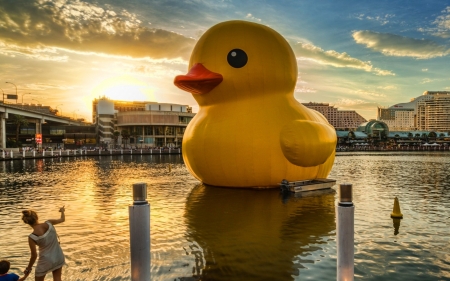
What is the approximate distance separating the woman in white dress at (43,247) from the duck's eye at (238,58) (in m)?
10.7

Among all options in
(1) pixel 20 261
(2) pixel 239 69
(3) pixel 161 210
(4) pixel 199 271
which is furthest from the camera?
(2) pixel 239 69

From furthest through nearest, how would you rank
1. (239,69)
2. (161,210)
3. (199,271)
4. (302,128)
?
(239,69) → (302,128) → (161,210) → (199,271)

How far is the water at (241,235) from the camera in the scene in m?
6.79

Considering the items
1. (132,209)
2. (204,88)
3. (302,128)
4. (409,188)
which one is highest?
(204,88)

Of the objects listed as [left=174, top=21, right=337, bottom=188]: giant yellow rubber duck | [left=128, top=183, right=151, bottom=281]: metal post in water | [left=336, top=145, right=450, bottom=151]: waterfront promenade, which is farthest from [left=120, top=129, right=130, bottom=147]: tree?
[left=128, top=183, right=151, bottom=281]: metal post in water

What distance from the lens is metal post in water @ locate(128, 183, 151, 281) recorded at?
434 centimetres

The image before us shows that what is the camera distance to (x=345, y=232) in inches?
Answer: 172

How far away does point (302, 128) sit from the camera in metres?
13.5

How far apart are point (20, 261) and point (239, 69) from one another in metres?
10.1

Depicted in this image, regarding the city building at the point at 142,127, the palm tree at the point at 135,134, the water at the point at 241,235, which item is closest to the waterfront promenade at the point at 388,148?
the city building at the point at 142,127

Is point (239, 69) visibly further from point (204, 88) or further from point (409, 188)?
point (409, 188)

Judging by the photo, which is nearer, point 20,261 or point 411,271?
point 411,271

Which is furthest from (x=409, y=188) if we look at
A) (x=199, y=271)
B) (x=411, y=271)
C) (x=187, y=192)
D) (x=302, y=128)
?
(x=199, y=271)

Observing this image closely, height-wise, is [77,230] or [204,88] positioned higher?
[204,88]
